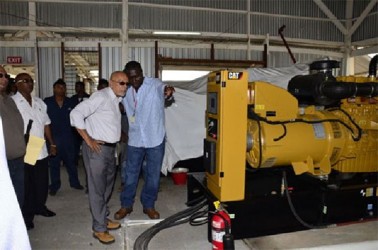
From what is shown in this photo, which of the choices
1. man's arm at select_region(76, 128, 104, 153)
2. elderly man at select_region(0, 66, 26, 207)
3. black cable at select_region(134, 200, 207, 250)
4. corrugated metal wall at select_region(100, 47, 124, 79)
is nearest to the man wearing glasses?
elderly man at select_region(0, 66, 26, 207)

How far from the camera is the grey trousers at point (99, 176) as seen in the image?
2.84m

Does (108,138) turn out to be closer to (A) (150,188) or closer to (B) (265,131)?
(A) (150,188)

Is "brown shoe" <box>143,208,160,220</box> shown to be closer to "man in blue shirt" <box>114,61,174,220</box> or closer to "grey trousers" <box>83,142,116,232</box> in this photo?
"man in blue shirt" <box>114,61,174,220</box>

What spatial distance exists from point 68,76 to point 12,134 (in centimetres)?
552

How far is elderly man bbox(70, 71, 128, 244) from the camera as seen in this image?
282 centimetres

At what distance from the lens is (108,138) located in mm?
2889

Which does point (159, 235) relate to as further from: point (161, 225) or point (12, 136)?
point (12, 136)

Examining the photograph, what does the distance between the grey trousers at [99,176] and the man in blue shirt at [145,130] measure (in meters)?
0.48

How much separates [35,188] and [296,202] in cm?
259

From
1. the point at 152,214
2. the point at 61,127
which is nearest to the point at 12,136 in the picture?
the point at 152,214

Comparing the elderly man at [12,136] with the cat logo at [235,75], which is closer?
the elderly man at [12,136]

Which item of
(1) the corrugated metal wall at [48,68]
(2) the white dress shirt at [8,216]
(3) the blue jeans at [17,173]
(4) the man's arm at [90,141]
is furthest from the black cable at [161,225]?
(1) the corrugated metal wall at [48,68]

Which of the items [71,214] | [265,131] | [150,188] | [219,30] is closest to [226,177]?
[265,131]

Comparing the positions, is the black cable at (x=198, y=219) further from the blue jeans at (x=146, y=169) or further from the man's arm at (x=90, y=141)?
the man's arm at (x=90, y=141)
